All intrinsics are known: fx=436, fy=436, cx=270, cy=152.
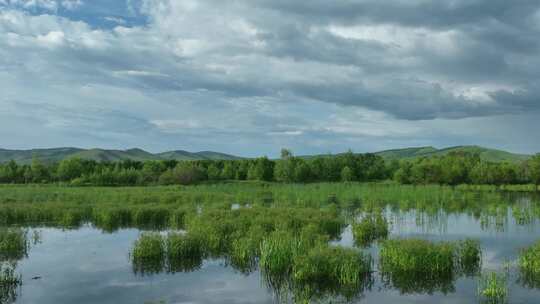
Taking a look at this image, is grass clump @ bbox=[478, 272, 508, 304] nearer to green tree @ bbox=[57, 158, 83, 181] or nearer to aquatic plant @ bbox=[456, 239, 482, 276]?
aquatic plant @ bbox=[456, 239, 482, 276]

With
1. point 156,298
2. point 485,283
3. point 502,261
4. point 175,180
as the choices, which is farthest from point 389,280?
point 175,180

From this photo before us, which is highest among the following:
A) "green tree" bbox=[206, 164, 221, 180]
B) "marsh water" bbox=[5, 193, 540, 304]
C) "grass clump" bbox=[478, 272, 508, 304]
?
"green tree" bbox=[206, 164, 221, 180]

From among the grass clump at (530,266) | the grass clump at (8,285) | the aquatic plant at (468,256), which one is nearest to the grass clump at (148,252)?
the grass clump at (8,285)

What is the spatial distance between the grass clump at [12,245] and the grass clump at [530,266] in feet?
85.4

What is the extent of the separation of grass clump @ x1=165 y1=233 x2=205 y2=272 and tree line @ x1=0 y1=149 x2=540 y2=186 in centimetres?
6795

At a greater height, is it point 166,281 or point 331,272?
point 331,272

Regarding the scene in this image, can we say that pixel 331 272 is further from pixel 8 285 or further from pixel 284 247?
pixel 8 285

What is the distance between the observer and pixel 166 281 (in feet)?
65.2

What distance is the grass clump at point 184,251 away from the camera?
22.8 meters

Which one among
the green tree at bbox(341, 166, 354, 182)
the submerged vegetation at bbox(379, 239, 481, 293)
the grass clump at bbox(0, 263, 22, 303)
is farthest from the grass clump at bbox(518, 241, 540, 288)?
the green tree at bbox(341, 166, 354, 182)

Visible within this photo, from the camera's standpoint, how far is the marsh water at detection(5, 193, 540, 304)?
17.6 metres

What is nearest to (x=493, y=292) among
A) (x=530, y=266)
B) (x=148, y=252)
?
(x=530, y=266)

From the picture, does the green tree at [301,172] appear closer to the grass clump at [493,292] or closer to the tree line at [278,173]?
the tree line at [278,173]

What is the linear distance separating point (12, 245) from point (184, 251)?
34.3ft
